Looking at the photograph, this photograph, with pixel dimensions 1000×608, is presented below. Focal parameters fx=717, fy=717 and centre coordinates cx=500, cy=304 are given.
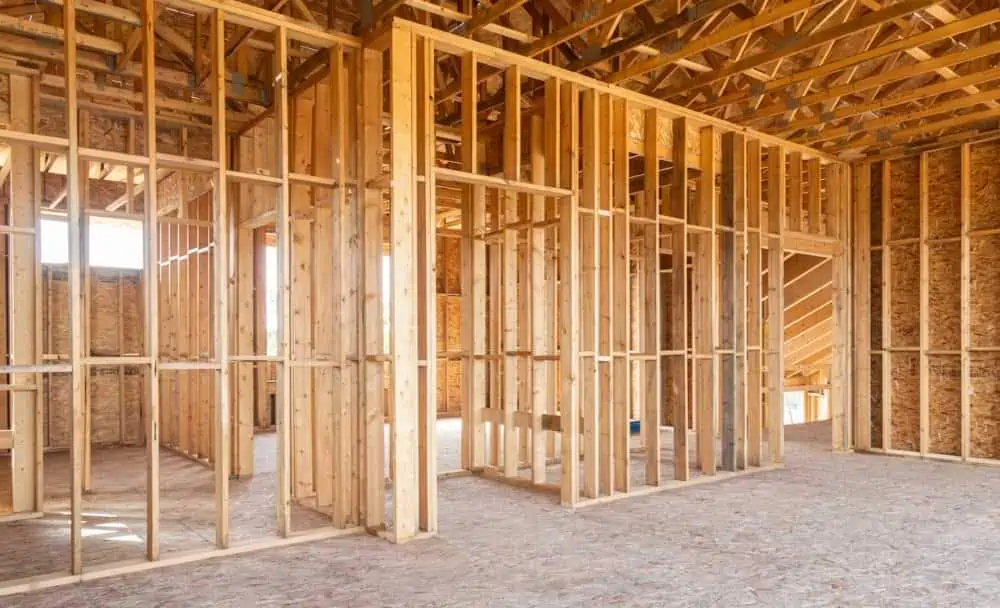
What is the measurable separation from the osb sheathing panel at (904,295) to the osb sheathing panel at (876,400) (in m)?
0.34

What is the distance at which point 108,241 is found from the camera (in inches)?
441

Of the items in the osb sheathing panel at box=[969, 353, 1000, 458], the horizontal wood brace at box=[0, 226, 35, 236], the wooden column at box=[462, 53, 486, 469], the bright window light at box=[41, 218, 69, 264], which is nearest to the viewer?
the horizontal wood brace at box=[0, 226, 35, 236]

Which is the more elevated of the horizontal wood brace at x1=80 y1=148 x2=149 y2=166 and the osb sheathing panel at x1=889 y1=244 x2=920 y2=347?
the horizontal wood brace at x1=80 y1=148 x2=149 y2=166

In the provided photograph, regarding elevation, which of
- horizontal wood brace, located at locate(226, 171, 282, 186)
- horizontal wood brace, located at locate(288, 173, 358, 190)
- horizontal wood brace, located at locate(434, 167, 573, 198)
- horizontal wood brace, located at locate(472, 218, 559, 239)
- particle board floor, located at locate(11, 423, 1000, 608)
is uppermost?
horizontal wood brace, located at locate(434, 167, 573, 198)

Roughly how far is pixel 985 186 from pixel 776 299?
123 inches

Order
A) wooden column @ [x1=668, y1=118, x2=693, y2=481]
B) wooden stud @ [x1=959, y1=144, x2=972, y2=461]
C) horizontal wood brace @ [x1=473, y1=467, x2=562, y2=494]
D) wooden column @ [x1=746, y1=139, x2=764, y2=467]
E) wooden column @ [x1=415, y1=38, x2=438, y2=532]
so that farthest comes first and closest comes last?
wooden stud @ [x1=959, y1=144, x2=972, y2=461], wooden column @ [x1=746, y1=139, x2=764, y2=467], wooden column @ [x1=668, y1=118, x2=693, y2=481], horizontal wood brace @ [x1=473, y1=467, x2=562, y2=494], wooden column @ [x1=415, y1=38, x2=438, y2=532]

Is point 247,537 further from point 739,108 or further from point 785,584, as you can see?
point 739,108

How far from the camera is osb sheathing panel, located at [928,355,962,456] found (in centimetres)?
936

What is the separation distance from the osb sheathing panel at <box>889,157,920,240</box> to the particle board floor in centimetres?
408

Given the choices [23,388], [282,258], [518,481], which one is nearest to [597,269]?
[518,481]

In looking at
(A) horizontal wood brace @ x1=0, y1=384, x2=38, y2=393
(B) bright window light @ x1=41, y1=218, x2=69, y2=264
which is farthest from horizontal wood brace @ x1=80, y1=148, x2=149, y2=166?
(B) bright window light @ x1=41, y1=218, x2=69, y2=264

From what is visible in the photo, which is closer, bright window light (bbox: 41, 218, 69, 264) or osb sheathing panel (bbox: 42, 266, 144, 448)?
osb sheathing panel (bbox: 42, 266, 144, 448)

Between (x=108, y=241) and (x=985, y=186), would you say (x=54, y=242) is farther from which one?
(x=985, y=186)

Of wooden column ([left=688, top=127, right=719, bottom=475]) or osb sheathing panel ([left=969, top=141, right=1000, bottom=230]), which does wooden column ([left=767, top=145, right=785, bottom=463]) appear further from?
osb sheathing panel ([left=969, top=141, right=1000, bottom=230])
